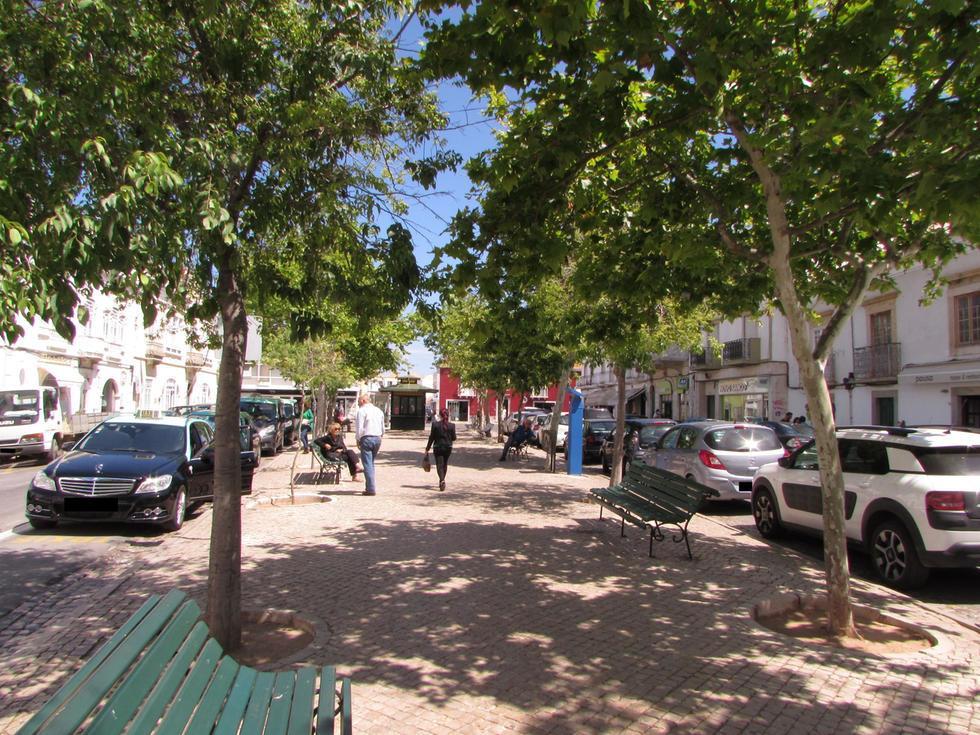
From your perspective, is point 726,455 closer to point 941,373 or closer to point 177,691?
point 177,691

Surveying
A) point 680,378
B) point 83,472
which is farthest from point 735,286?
point 680,378

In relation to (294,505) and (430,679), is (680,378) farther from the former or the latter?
(430,679)

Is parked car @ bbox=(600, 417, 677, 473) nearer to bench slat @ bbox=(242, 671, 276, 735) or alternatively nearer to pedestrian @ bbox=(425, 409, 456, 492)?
pedestrian @ bbox=(425, 409, 456, 492)

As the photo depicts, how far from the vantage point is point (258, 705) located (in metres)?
2.62

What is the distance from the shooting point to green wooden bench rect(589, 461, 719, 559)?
300 inches

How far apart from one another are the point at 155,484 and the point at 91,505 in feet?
2.48

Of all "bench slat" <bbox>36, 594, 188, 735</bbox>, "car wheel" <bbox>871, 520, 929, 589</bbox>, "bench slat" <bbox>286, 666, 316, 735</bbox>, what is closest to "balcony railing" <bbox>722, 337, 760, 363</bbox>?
"car wheel" <bbox>871, 520, 929, 589</bbox>

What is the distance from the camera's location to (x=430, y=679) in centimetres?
424

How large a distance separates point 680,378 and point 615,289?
34.3 m

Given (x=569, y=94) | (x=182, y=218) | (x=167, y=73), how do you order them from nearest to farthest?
(x=182, y=218) → (x=167, y=73) → (x=569, y=94)

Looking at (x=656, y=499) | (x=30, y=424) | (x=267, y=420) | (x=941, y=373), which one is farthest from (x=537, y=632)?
(x=941, y=373)

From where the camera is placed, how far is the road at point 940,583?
246 inches

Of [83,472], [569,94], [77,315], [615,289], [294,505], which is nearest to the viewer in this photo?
[77,315]

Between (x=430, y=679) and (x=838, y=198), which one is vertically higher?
(x=838, y=198)
